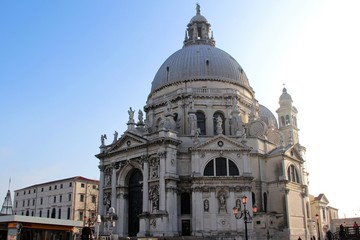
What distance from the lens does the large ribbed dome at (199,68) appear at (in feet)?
171

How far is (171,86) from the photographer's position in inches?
2078

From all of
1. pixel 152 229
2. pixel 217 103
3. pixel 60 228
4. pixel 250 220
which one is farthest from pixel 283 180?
pixel 60 228

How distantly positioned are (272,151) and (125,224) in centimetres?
1902

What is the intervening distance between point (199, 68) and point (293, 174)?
1767cm

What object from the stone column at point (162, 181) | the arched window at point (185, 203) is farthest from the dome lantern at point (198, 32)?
the arched window at point (185, 203)

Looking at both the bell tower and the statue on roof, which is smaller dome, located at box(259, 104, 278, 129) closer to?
the bell tower

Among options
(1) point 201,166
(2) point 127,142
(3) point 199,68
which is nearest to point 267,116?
(3) point 199,68

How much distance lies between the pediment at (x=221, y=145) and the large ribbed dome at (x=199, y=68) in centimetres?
1109

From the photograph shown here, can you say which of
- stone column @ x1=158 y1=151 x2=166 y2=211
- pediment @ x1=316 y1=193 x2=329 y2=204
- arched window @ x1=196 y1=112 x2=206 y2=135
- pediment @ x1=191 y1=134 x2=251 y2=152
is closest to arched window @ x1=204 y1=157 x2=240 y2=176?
pediment @ x1=191 y1=134 x2=251 y2=152

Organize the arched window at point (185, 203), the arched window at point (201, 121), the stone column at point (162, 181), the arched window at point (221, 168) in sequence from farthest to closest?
the arched window at point (201, 121) → the arched window at point (185, 203) → the arched window at point (221, 168) → the stone column at point (162, 181)

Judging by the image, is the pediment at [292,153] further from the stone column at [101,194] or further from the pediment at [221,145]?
the stone column at [101,194]

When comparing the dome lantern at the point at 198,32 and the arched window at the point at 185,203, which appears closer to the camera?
the arched window at the point at 185,203

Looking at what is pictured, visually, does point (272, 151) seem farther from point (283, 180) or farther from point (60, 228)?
point (60, 228)

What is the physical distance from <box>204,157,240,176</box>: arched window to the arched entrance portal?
8199mm
